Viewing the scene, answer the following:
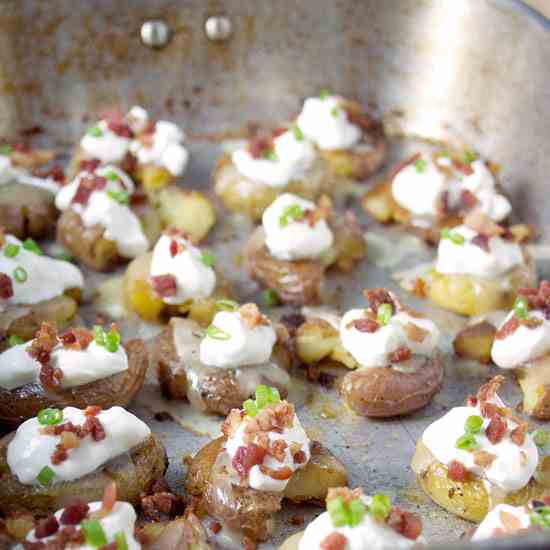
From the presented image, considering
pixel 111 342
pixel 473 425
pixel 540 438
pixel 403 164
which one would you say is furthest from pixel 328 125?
pixel 473 425

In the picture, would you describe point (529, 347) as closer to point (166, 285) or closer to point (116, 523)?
point (166, 285)

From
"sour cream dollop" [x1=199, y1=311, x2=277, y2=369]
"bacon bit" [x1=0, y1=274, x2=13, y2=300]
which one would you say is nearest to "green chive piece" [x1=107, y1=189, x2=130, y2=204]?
"bacon bit" [x1=0, y1=274, x2=13, y2=300]

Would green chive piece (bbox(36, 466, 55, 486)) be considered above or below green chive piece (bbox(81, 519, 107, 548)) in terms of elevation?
below

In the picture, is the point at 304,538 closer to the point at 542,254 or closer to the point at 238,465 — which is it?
the point at 238,465

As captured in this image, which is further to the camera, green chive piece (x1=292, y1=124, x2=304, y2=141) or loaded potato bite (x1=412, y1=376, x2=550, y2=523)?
green chive piece (x1=292, y1=124, x2=304, y2=141)

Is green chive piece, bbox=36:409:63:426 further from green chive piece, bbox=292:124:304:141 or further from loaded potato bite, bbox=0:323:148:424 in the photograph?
green chive piece, bbox=292:124:304:141

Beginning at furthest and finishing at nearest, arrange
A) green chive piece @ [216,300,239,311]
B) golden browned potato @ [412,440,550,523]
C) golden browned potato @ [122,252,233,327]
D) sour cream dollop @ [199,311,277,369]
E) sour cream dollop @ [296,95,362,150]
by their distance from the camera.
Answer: sour cream dollop @ [296,95,362,150]
golden browned potato @ [122,252,233,327]
green chive piece @ [216,300,239,311]
sour cream dollop @ [199,311,277,369]
golden browned potato @ [412,440,550,523]

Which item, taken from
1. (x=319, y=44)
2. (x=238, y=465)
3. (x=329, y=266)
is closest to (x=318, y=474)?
(x=238, y=465)
